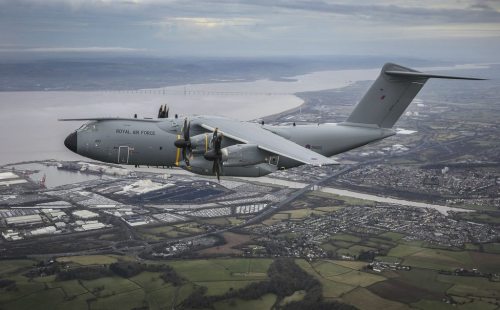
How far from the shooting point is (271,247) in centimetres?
3353

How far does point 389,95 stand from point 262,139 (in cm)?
740

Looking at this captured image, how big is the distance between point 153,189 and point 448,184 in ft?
92.7

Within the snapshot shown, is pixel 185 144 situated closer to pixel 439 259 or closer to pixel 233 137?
pixel 233 137

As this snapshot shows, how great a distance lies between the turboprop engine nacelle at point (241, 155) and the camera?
19641 millimetres

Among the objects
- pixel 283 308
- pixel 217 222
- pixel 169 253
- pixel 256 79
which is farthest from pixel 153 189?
pixel 256 79

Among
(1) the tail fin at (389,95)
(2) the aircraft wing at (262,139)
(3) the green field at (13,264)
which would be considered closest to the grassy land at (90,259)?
(3) the green field at (13,264)

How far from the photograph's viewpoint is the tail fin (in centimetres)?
2362

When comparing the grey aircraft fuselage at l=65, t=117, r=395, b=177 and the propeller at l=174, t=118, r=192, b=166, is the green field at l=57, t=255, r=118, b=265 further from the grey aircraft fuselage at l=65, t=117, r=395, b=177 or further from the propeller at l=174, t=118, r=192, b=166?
the propeller at l=174, t=118, r=192, b=166

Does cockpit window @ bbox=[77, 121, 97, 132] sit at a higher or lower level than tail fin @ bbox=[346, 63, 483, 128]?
lower

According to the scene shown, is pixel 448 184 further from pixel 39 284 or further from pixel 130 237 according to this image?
pixel 39 284

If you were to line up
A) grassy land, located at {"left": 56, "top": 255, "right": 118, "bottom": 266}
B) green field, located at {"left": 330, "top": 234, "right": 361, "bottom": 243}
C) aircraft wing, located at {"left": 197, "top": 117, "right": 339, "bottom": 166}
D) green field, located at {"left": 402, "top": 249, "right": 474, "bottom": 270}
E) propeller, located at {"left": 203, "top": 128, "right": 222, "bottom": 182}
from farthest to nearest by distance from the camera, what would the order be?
green field, located at {"left": 330, "top": 234, "right": 361, "bottom": 243}, green field, located at {"left": 402, "top": 249, "right": 474, "bottom": 270}, grassy land, located at {"left": 56, "top": 255, "right": 118, "bottom": 266}, propeller, located at {"left": 203, "top": 128, "right": 222, "bottom": 182}, aircraft wing, located at {"left": 197, "top": 117, "right": 339, "bottom": 166}

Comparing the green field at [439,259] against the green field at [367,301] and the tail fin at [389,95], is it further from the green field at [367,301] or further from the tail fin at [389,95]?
the tail fin at [389,95]

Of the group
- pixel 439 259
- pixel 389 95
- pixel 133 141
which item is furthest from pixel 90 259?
pixel 439 259

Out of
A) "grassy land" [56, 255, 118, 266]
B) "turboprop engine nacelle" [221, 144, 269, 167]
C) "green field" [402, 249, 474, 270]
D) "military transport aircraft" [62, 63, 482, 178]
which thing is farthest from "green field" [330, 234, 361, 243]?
"turboprop engine nacelle" [221, 144, 269, 167]
